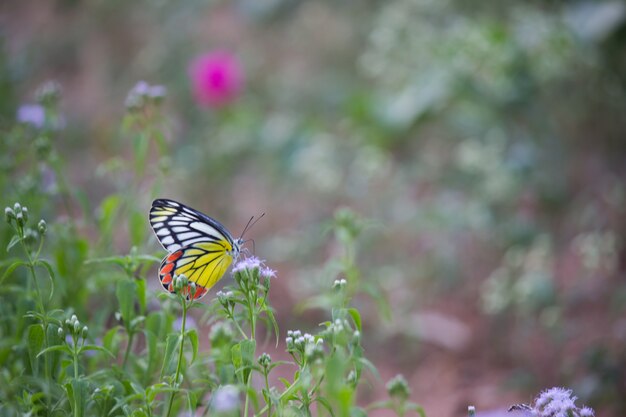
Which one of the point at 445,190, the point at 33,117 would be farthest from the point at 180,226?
the point at 445,190

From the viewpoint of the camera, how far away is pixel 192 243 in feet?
5.49

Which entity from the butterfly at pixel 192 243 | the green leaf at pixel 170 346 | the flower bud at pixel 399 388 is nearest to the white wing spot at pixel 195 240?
the butterfly at pixel 192 243

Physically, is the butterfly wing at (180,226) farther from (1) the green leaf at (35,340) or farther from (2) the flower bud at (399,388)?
(2) the flower bud at (399,388)

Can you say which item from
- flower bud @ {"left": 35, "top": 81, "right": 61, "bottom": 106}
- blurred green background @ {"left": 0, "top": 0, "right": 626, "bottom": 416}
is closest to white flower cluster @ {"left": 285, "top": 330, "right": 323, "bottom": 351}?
blurred green background @ {"left": 0, "top": 0, "right": 626, "bottom": 416}

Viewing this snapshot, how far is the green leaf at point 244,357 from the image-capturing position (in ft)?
4.46

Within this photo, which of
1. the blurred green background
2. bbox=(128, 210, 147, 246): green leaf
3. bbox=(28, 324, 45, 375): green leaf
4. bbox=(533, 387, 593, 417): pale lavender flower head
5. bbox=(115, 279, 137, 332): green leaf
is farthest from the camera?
the blurred green background

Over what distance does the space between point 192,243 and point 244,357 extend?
39cm

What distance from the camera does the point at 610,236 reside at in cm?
275

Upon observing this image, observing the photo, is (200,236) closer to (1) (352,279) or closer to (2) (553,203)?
(1) (352,279)

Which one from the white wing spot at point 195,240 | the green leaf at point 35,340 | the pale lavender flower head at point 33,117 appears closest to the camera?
the green leaf at point 35,340

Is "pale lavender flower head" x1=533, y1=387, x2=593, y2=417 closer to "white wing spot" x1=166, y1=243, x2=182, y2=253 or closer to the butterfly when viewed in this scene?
the butterfly

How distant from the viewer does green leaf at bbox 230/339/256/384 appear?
1.36 metres

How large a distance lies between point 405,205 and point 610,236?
3.70 feet

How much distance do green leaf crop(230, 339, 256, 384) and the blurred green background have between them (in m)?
0.71
